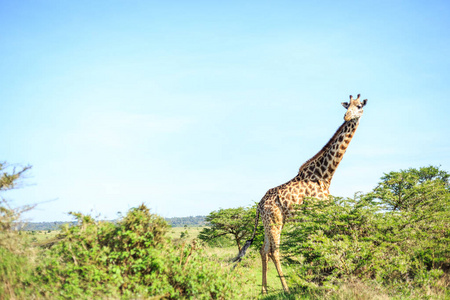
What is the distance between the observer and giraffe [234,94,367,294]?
1141 centimetres

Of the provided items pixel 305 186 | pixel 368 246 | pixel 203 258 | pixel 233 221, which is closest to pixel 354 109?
pixel 305 186

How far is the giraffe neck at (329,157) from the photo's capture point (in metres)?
12.2

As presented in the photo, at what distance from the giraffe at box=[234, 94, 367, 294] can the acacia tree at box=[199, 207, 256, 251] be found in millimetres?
11704

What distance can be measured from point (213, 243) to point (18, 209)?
76.2ft

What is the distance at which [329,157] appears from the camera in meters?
12.3

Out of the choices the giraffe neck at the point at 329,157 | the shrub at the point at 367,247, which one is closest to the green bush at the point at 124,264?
the shrub at the point at 367,247

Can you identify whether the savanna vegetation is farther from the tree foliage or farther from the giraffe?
the giraffe

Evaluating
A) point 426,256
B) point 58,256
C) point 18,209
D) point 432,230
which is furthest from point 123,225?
point 432,230

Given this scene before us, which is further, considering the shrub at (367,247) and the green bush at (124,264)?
the shrub at (367,247)

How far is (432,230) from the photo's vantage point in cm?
1033

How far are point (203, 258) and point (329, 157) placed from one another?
20.6 feet

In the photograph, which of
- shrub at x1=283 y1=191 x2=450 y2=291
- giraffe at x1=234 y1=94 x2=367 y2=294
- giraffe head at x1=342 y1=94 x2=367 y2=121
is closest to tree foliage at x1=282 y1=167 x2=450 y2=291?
shrub at x1=283 y1=191 x2=450 y2=291

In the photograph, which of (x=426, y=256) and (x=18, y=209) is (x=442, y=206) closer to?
(x=426, y=256)

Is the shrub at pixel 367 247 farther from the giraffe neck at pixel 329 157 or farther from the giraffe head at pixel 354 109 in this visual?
the giraffe head at pixel 354 109
